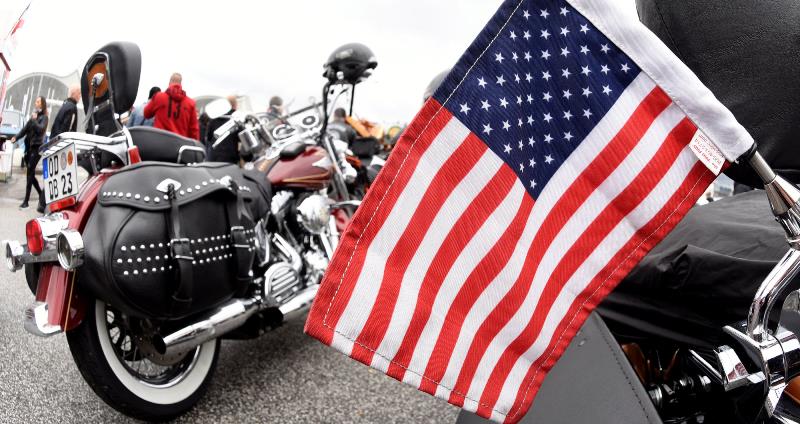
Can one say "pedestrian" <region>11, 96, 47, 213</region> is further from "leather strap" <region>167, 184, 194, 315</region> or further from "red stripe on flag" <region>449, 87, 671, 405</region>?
"red stripe on flag" <region>449, 87, 671, 405</region>

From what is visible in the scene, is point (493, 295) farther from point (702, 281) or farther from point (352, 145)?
point (352, 145)

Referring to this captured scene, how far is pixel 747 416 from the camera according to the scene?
88 cm

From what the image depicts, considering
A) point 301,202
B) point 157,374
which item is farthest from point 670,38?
point 301,202

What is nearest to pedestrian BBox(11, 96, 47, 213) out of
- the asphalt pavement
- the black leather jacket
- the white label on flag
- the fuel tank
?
the black leather jacket

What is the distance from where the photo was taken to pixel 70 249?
1.60 metres

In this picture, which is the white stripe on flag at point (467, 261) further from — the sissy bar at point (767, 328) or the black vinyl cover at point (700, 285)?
the black vinyl cover at point (700, 285)

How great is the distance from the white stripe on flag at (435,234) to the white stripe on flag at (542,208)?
0.23ft

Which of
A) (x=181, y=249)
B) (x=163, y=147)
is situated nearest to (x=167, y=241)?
(x=181, y=249)

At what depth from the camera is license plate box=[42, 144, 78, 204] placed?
Answer: 1786 mm

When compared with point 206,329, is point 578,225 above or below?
above

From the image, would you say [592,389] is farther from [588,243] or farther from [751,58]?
[751,58]

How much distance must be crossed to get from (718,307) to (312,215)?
202cm

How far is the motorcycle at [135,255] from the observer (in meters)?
1.66

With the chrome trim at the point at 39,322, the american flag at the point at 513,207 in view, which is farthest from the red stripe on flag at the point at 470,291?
the chrome trim at the point at 39,322
